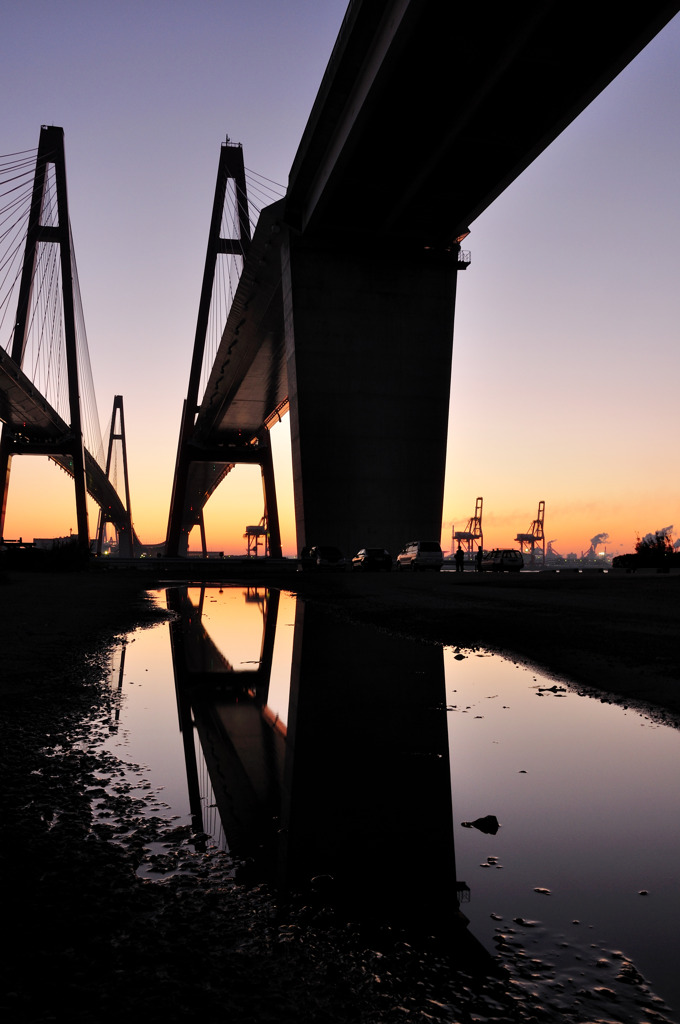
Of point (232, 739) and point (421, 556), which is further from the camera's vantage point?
point (421, 556)

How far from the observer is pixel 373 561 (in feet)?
109

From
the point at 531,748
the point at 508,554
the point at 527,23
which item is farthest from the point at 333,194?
the point at 531,748

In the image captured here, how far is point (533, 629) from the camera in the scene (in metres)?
9.81

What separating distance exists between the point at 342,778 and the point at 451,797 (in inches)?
20.6

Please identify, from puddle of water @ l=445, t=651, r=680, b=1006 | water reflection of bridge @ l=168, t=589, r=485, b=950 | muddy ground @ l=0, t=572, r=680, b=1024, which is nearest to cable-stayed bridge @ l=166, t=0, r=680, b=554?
water reflection of bridge @ l=168, t=589, r=485, b=950

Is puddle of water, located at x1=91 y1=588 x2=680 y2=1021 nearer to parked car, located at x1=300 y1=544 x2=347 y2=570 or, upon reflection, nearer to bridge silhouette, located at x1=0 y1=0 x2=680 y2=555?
bridge silhouette, located at x1=0 y1=0 x2=680 y2=555

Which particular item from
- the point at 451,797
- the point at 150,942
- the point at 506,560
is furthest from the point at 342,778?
the point at 506,560

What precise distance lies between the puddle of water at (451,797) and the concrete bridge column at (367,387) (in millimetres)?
28298

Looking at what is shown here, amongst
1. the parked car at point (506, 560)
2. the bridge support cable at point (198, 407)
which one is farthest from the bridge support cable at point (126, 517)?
the parked car at point (506, 560)

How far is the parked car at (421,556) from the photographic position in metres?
33.6

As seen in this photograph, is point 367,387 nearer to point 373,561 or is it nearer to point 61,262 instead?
point 373,561

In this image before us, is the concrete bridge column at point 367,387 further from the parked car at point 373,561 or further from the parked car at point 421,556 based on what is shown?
the parked car at point 373,561

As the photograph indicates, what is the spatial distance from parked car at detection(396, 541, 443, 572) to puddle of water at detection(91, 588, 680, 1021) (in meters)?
27.1

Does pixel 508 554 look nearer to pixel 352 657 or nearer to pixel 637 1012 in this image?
pixel 352 657
